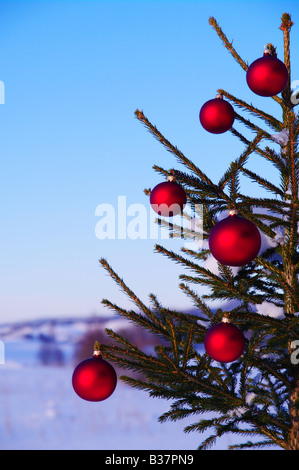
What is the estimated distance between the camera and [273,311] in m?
3.19

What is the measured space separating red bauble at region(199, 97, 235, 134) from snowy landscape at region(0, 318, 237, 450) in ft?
14.8

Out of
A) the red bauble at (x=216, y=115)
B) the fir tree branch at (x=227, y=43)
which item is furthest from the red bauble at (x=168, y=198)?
Result: the fir tree branch at (x=227, y=43)

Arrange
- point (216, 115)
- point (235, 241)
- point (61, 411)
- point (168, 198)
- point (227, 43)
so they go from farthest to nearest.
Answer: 1. point (61, 411)
2. point (227, 43)
3. point (216, 115)
4. point (168, 198)
5. point (235, 241)

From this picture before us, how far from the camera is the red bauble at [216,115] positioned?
9.46 ft

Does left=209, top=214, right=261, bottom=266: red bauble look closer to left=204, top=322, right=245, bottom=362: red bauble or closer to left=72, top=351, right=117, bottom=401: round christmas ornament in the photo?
left=204, top=322, right=245, bottom=362: red bauble

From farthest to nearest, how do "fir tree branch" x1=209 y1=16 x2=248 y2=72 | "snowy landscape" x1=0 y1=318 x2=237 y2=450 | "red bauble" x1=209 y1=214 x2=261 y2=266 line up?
1. "snowy landscape" x1=0 y1=318 x2=237 y2=450
2. "fir tree branch" x1=209 y1=16 x2=248 y2=72
3. "red bauble" x1=209 y1=214 x2=261 y2=266

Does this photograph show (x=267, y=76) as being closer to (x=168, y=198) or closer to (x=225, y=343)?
(x=168, y=198)

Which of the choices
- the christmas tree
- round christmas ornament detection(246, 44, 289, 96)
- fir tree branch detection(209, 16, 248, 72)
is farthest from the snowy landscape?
round christmas ornament detection(246, 44, 289, 96)

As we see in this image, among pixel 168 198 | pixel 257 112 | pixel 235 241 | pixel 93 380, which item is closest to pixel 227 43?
pixel 257 112

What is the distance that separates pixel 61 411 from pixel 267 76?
1041 cm

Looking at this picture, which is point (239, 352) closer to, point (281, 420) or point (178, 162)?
point (281, 420)

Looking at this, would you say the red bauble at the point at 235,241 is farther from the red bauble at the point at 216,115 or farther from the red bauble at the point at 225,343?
the red bauble at the point at 216,115

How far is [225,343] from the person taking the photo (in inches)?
96.2

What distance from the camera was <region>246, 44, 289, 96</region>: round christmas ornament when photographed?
108 inches
